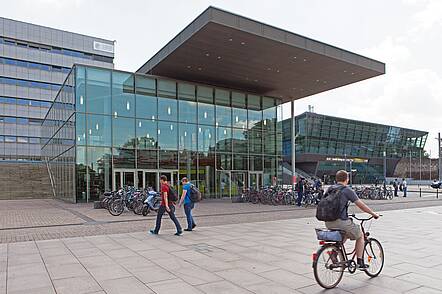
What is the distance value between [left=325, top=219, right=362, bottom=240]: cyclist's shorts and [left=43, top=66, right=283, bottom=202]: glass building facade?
1976 cm

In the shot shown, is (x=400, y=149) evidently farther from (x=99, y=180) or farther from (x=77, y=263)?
(x=77, y=263)

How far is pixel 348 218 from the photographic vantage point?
574 cm

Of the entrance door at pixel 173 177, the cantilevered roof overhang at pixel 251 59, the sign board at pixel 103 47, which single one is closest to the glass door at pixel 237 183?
the entrance door at pixel 173 177

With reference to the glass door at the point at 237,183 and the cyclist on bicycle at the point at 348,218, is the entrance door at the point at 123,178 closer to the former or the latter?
the glass door at the point at 237,183

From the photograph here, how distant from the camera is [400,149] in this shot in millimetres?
86812

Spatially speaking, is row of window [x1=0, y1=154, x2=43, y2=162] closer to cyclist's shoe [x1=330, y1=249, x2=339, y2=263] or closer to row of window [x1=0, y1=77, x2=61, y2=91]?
row of window [x1=0, y1=77, x2=61, y2=91]

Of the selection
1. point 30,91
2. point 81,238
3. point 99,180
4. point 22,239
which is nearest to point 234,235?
point 81,238

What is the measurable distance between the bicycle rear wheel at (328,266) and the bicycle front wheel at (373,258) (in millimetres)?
636

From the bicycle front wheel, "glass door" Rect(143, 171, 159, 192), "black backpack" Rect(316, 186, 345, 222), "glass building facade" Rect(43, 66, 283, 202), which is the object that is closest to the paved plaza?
the bicycle front wheel

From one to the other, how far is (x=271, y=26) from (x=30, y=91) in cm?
4775

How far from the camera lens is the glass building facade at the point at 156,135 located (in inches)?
928

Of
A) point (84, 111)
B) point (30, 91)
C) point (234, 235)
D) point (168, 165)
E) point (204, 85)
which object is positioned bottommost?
point (234, 235)

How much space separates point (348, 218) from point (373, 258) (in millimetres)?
1070

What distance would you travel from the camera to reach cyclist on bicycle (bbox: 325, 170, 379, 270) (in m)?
5.57
